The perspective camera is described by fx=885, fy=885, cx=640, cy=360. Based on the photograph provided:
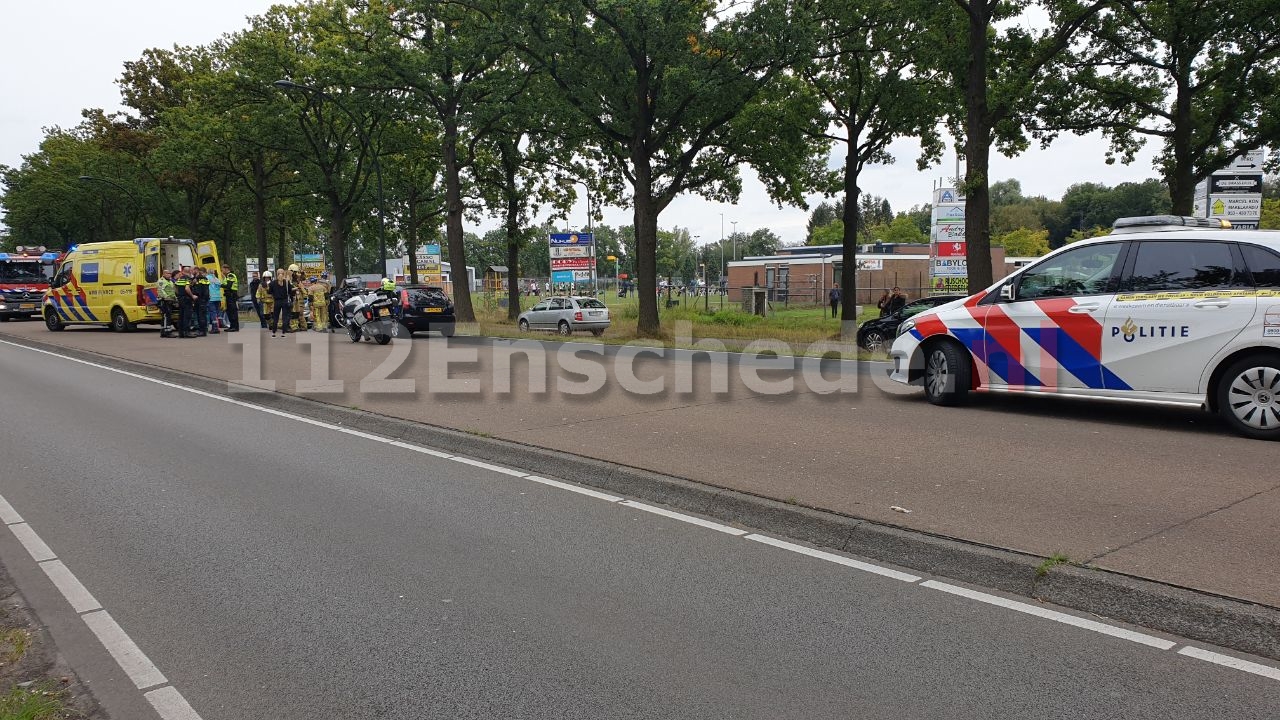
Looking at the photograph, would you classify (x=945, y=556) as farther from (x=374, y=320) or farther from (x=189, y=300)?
(x=189, y=300)

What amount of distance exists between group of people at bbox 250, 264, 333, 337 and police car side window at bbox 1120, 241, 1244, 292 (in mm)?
20740

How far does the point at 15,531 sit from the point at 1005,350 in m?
9.01

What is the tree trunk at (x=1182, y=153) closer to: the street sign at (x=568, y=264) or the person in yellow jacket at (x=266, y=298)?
the street sign at (x=568, y=264)

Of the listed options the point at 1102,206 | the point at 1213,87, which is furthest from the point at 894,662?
the point at 1102,206

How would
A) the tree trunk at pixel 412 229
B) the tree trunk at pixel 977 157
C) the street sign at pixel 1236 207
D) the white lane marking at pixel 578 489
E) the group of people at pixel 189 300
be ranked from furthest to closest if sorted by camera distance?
the tree trunk at pixel 412 229
the group of people at pixel 189 300
the tree trunk at pixel 977 157
the street sign at pixel 1236 207
the white lane marking at pixel 578 489

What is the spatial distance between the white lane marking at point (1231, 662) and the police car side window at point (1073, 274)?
18.7 ft

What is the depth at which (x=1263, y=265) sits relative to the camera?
7.79 m

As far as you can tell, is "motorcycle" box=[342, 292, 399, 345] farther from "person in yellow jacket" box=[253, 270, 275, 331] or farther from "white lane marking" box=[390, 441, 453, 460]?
"white lane marking" box=[390, 441, 453, 460]

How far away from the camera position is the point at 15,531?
6.07m

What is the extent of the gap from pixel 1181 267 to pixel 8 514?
1007 cm

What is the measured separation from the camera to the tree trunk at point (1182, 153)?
2295 centimetres

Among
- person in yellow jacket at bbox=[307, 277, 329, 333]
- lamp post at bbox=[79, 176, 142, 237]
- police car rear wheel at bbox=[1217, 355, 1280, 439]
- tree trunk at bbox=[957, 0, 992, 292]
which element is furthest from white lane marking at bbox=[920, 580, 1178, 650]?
lamp post at bbox=[79, 176, 142, 237]

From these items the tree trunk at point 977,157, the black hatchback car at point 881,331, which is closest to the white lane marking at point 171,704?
the tree trunk at point 977,157

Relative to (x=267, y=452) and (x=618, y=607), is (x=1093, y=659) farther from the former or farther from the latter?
(x=267, y=452)
